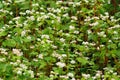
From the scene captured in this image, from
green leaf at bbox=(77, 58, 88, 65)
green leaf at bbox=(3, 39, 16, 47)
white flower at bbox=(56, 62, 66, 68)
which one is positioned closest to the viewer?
white flower at bbox=(56, 62, 66, 68)

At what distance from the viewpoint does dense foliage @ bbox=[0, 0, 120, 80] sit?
6.59m

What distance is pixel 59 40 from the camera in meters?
7.32

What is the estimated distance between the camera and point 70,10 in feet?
27.8

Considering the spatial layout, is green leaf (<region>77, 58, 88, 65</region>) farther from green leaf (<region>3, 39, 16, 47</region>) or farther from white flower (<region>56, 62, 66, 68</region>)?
green leaf (<region>3, 39, 16, 47</region>)

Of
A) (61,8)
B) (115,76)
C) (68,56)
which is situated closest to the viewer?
(115,76)

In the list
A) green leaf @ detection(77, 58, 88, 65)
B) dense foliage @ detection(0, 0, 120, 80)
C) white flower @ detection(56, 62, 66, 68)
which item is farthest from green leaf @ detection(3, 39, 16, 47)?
green leaf @ detection(77, 58, 88, 65)

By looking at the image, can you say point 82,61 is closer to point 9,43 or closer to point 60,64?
point 60,64

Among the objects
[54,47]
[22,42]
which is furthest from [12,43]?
[54,47]

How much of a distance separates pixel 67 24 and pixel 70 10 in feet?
2.00

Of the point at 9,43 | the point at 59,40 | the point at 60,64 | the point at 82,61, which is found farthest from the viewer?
the point at 59,40

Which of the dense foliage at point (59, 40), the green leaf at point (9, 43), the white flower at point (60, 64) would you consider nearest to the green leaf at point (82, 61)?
the dense foliage at point (59, 40)

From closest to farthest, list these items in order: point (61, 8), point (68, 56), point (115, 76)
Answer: point (115, 76) < point (68, 56) < point (61, 8)

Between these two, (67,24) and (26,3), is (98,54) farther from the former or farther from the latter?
(26,3)

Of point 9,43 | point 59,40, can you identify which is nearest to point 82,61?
point 59,40
